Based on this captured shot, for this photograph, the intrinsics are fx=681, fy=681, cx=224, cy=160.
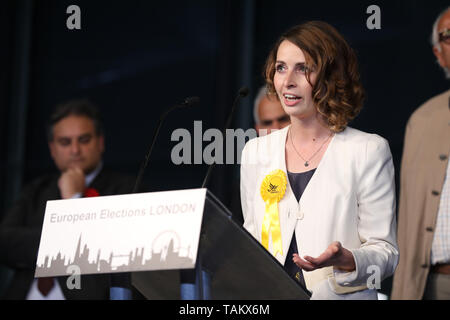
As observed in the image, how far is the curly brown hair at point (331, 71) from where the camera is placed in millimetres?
2213

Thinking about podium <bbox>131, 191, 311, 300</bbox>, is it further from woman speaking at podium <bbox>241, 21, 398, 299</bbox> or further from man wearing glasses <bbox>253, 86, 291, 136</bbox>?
man wearing glasses <bbox>253, 86, 291, 136</bbox>

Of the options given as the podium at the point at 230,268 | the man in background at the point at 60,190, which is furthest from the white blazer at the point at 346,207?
the man in background at the point at 60,190

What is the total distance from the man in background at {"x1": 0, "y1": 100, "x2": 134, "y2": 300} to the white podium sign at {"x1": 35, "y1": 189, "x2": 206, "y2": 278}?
203cm

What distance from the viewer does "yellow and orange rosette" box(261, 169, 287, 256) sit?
2178 millimetres

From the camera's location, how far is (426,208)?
342 centimetres

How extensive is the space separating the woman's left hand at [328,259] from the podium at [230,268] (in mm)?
53

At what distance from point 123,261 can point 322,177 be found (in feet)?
2.58

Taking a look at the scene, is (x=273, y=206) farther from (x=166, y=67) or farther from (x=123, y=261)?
(x=166, y=67)

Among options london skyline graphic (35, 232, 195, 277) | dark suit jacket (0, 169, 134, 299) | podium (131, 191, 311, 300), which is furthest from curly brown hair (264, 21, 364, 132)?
dark suit jacket (0, 169, 134, 299)

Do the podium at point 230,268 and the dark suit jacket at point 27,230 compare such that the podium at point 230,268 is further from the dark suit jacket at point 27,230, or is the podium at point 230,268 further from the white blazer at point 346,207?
the dark suit jacket at point 27,230

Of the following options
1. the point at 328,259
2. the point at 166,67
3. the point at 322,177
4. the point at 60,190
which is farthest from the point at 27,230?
the point at 328,259
